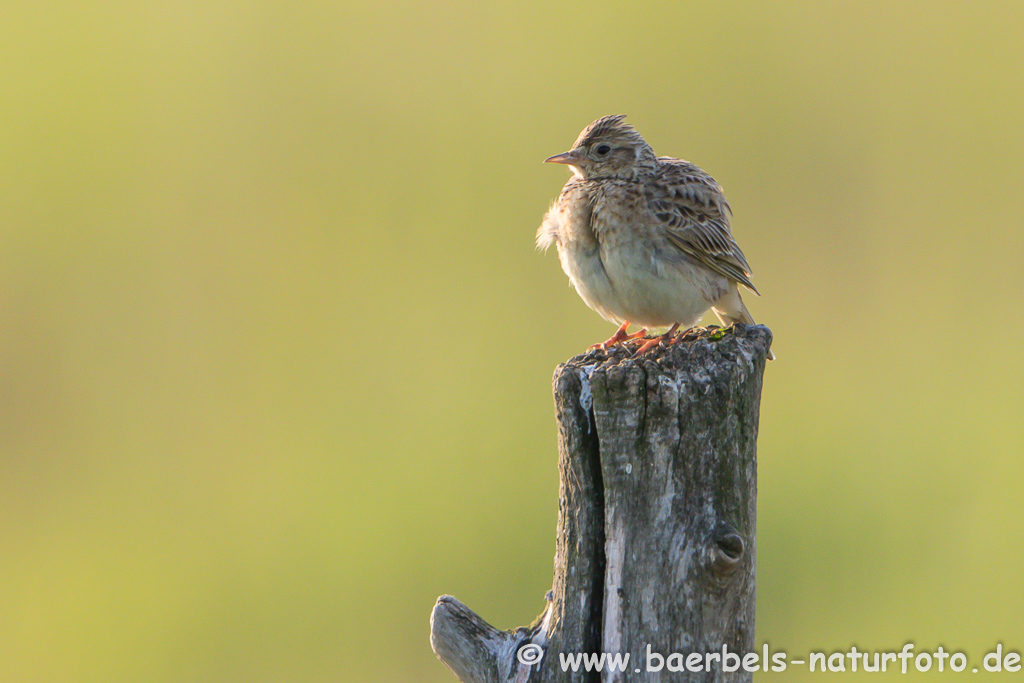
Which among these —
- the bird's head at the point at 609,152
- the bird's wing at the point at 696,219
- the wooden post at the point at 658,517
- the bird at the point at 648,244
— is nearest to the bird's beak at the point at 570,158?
the bird's head at the point at 609,152

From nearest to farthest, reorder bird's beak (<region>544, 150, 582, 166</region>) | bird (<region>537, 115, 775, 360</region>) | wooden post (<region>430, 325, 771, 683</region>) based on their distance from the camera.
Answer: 1. wooden post (<region>430, 325, 771, 683</region>)
2. bird (<region>537, 115, 775, 360</region>)
3. bird's beak (<region>544, 150, 582, 166</region>)

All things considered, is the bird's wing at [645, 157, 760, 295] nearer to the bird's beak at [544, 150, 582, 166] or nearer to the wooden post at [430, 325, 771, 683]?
the bird's beak at [544, 150, 582, 166]

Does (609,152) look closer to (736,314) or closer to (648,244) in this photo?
(648,244)

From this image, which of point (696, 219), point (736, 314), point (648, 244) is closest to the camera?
point (648, 244)

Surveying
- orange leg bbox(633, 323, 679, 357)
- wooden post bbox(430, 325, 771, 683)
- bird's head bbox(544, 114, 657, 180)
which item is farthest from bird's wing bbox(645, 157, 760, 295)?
wooden post bbox(430, 325, 771, 683)

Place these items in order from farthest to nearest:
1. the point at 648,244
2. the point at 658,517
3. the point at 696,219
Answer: the point at 696,219 < the point at 648,244 < the point at 658,517

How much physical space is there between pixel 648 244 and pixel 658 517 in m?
2.50

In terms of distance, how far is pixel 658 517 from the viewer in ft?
12.8

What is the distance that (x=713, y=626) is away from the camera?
387cm

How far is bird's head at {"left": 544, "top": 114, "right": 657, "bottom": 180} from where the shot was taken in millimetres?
6805

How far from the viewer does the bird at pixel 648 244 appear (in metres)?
6.09

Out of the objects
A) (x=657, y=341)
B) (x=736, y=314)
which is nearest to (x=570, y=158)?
(x=736, y=314)

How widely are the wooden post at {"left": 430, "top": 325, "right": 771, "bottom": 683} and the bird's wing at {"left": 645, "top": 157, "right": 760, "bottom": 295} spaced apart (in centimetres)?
202

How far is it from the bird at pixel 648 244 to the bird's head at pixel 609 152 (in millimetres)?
12
